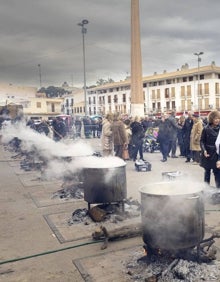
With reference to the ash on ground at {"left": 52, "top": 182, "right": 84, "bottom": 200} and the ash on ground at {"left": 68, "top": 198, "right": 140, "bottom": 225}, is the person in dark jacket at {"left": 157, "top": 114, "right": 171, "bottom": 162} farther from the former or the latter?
the ash on ground at {"left": 68, "top": 198, "right": 140, "bottom": 225}

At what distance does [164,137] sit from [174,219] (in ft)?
30.2

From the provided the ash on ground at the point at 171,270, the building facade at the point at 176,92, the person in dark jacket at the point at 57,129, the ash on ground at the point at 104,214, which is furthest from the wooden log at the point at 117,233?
the building facade at the point at 176,92

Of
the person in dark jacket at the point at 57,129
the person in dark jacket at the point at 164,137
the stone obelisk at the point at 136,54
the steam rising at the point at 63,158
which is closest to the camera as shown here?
the steam rising at the point at 63,158

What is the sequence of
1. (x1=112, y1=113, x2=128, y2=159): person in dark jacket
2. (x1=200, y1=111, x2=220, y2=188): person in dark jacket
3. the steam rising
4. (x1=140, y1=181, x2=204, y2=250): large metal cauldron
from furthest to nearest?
(x1=112, y1=113, x2=128, y2=159): person in dark jacket → (x1=200, y1=111, x2=220, y2=188): person in dark jacket → the steam rising → (x1=140, y1=181, x2=204, y2=250): large metal cauldron

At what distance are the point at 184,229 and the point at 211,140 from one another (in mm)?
3538

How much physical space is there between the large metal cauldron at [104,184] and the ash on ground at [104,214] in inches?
10.9

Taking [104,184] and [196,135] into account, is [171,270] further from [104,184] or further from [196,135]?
[196,135]

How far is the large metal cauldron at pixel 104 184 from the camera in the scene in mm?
5473

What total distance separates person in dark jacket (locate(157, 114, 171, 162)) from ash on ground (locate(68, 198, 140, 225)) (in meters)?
6.62

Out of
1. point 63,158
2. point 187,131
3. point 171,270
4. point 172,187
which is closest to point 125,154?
point 187,131

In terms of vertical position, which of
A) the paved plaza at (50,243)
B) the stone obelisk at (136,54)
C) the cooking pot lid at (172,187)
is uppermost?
→ the stone obelisk at (136,54)

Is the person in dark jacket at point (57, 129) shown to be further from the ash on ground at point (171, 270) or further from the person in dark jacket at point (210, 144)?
the ash on ground at point (171, 270)

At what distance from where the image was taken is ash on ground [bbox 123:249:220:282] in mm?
3424

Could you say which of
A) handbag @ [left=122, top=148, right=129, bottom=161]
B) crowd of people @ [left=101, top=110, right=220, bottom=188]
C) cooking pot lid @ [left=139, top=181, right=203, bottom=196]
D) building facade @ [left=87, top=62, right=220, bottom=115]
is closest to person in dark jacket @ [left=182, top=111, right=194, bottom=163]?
crowd of people @ [left=101, top=110, right=220, bottom=188]
